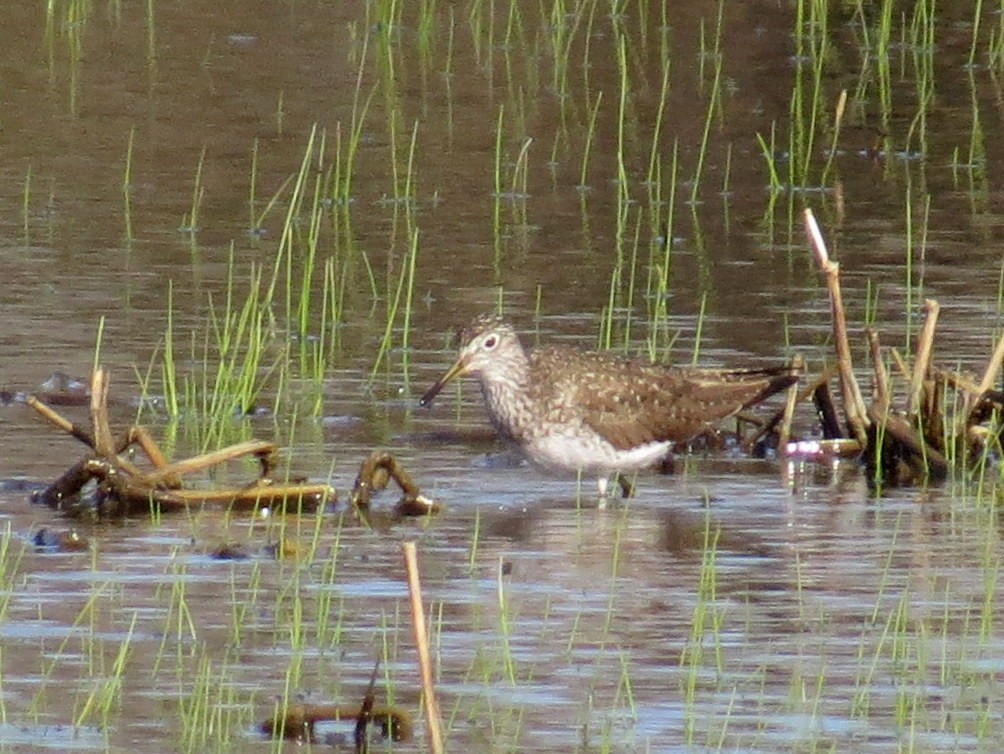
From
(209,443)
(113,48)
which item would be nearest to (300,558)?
(209,443)

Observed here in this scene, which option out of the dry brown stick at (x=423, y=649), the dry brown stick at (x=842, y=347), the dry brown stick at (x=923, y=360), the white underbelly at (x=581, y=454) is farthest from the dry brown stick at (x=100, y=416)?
the dry brown stick at (x=423, y=649)

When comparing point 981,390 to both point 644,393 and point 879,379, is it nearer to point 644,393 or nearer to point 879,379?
point 879,379

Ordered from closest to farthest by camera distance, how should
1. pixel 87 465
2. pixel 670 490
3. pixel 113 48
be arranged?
pixel 87 465 → pixel 670 490 → pixel 113 48

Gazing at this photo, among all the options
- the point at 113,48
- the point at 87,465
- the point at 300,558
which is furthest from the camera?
the point at 113,48

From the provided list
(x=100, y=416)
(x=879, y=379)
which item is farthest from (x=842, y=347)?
(x=100, y=416)

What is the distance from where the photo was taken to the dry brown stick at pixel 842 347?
8.91 metres

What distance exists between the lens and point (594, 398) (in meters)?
9.09

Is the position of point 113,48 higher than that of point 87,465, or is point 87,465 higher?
point 113,48

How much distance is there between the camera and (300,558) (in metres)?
7.64

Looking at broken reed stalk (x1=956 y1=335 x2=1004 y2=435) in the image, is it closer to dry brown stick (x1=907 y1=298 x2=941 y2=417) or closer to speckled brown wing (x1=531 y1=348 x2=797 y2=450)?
dry brown stick (x1=907 y1=298 x2=941 y2=417)

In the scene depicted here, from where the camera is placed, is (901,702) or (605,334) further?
(605,334)

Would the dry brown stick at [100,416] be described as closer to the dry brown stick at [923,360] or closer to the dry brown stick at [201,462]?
the dry brown stick at [201,462]

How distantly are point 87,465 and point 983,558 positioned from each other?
2855 millimetres

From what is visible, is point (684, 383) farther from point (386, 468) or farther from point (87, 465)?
point (87, 465)
